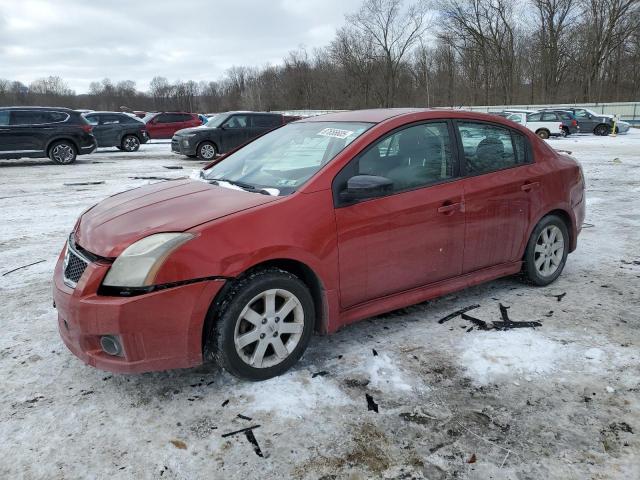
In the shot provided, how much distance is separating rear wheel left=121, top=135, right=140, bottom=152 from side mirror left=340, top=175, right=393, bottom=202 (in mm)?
19934

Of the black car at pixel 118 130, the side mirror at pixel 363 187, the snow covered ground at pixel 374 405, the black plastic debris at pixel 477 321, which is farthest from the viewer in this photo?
the black car at pixel 118 130

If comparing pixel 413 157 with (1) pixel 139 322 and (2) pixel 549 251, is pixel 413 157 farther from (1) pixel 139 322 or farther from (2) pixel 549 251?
(1) pixel 139 322

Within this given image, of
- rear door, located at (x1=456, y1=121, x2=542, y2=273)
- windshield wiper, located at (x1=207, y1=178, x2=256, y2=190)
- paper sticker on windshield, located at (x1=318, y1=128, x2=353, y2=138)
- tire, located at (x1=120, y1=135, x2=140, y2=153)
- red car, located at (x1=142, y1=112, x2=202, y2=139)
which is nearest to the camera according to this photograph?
windshield wiper, located at (x1=207, y1=178, x2=256, y2=190)

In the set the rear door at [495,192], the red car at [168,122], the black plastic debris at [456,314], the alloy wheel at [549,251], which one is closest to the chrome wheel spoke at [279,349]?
the black plastic debris at [456,314]

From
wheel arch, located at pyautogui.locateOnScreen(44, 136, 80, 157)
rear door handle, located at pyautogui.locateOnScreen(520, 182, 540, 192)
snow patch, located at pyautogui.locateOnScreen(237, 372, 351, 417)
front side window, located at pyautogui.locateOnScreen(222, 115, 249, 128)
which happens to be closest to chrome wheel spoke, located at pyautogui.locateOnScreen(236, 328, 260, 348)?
snow patch, located at pyautogui.locateOnScreen(237, 372, 351, 417)

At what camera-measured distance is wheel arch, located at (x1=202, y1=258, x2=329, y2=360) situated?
279cm

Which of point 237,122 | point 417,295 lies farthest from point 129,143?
point 417,295

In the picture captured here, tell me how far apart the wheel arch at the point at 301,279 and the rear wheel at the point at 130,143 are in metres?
20.0

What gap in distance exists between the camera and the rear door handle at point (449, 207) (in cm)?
360

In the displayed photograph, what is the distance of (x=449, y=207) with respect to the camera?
12.0ft

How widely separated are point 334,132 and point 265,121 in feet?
49.3

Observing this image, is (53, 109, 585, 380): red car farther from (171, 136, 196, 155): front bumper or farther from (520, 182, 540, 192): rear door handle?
(171, 136, 196, 155): front bumper

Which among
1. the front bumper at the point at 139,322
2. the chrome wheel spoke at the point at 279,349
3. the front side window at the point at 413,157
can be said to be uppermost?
the front side window at the point at 413,157

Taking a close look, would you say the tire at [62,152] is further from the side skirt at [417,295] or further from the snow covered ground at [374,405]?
the side skirt at [417,295]
